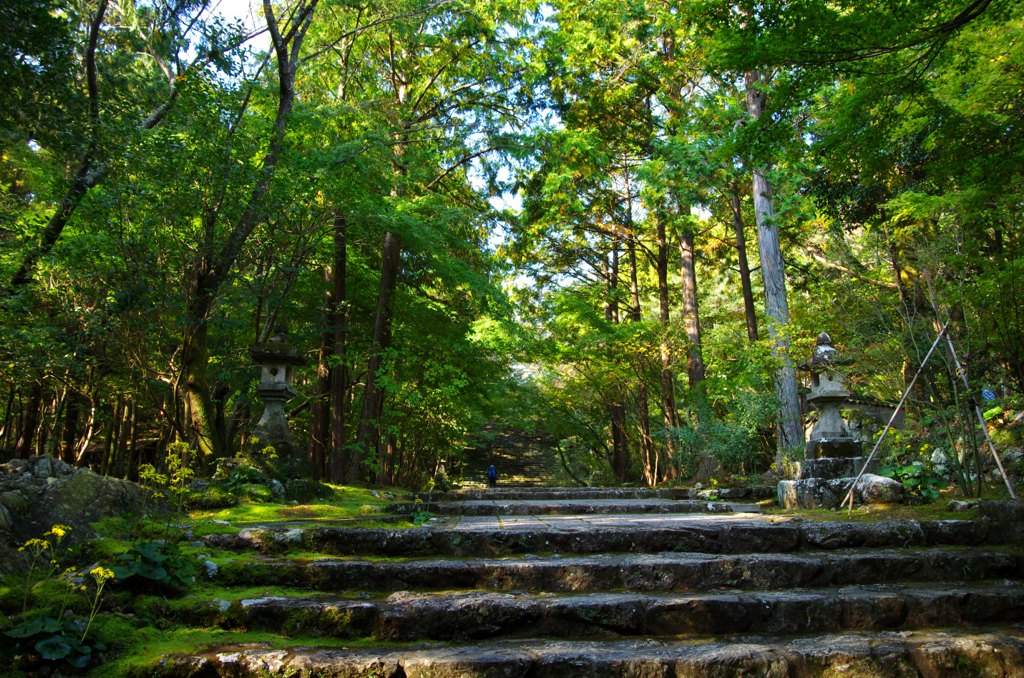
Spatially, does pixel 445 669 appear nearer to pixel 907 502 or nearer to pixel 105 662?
pixel 105 662

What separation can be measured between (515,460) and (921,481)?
22.4m

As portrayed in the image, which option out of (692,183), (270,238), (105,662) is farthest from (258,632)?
(692,183)

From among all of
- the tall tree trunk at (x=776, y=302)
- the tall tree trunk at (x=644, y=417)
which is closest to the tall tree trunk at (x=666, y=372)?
the tall tree trunk at (x=644, y=417)

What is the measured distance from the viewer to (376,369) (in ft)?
32.5

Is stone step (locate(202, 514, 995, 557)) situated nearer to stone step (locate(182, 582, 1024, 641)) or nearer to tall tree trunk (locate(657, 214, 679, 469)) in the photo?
stone step (locate(182, 582, 1024, 641))

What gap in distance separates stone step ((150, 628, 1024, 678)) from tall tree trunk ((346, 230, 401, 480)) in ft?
24.5

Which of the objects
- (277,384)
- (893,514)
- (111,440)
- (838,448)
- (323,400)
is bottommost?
(893,514)

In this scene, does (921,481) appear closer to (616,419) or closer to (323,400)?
(323,400)

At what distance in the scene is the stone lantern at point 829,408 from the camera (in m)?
5.75

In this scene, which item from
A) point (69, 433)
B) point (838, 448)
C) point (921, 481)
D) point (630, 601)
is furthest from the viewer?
point (69, 433)

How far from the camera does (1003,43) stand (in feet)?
16.0

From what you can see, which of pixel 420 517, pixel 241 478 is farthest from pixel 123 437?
pixel 420 517

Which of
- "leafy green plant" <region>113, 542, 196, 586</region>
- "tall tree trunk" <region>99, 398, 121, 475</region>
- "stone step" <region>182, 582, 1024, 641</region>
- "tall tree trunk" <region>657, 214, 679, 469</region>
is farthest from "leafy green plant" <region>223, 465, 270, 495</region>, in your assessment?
"tall tree trunk" <region>99, 398, 121, 475</region>

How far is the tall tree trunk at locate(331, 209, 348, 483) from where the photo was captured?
938 centimetres
